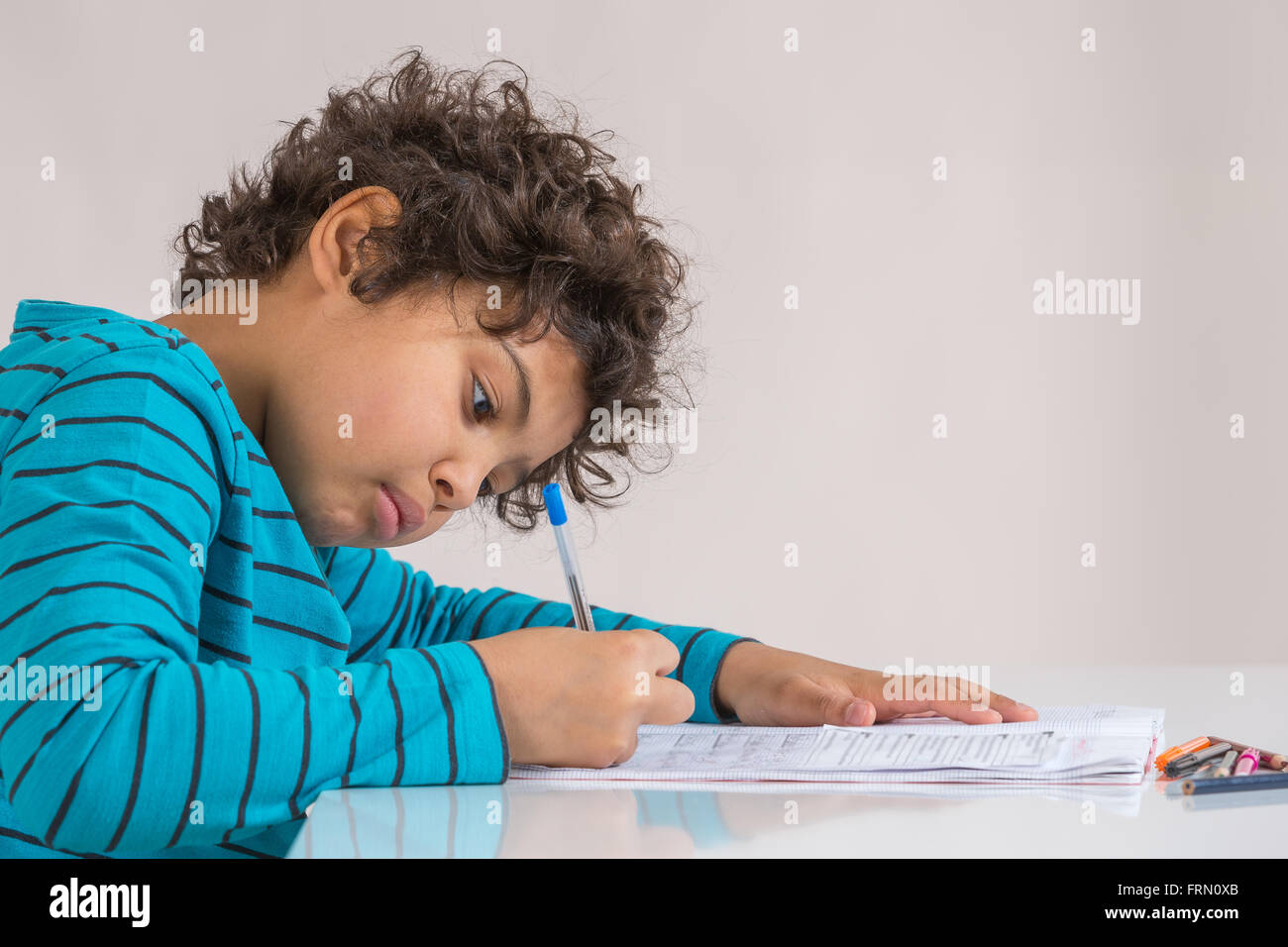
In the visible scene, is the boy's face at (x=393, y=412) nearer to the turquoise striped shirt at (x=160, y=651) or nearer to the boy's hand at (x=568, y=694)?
the turquoise striped shirt at (x=160, y=651)

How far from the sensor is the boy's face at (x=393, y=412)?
2.57 ft

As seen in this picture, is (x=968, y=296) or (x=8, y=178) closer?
(x=8, y=178)

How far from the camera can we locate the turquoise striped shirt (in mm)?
508

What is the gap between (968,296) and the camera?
2027 millimetres

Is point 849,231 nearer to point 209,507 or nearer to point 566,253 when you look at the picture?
point 566,253

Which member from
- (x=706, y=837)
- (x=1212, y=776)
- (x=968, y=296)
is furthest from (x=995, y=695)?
(x=968, y=296)

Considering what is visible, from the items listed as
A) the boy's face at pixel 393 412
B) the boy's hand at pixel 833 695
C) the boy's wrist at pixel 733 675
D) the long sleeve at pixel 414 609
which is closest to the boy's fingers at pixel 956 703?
the boy's hand at pixel 833 695

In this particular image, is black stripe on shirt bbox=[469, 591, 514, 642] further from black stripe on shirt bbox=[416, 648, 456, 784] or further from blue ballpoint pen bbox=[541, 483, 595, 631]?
black stripe on shirt bbox=[416, 648, 456, 784]

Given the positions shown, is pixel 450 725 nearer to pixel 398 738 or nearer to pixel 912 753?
pixel 398 738

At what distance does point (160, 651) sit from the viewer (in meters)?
0.54

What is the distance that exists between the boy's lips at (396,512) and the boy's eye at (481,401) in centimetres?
8
